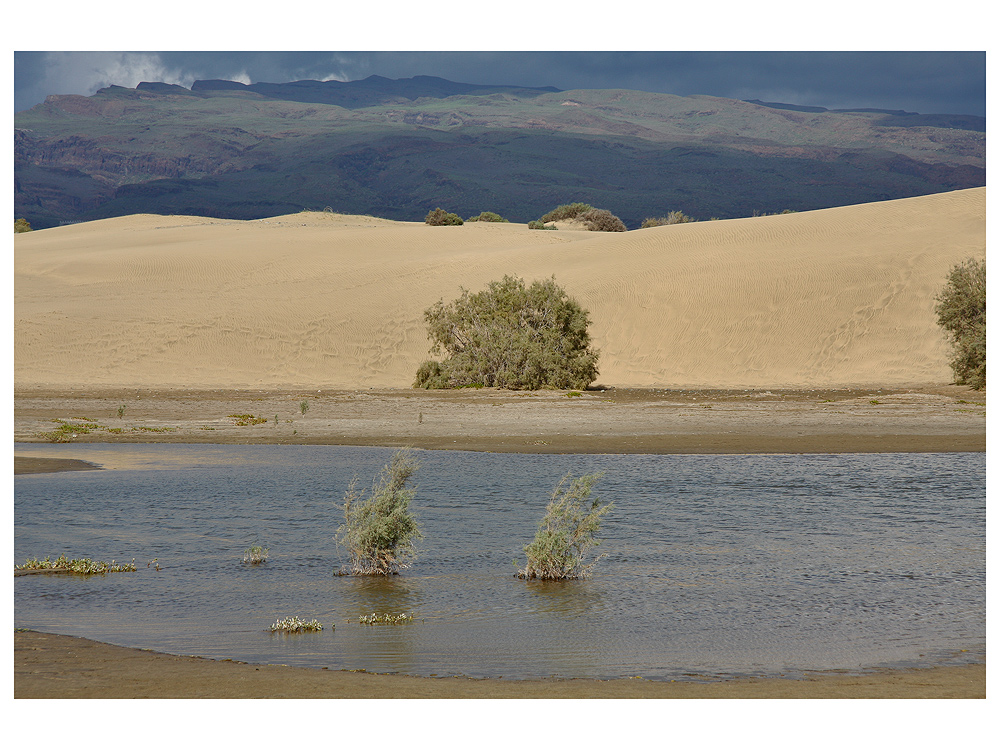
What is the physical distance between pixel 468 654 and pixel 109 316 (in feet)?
116

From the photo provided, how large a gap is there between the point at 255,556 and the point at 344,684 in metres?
4.53

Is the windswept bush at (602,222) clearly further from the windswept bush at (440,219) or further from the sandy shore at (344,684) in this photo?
the sandy shore at (344,684)

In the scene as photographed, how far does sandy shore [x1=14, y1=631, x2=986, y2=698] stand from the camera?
6.33m

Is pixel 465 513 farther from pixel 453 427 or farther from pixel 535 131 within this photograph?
pixel 535 131

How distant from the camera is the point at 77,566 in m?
10.3

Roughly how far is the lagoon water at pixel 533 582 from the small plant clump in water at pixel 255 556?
0.13 m

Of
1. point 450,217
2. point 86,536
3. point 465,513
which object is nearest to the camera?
point 86,536

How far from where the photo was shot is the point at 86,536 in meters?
12.0

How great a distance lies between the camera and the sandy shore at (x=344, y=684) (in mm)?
6332

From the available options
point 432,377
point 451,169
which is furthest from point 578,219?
point 451,169

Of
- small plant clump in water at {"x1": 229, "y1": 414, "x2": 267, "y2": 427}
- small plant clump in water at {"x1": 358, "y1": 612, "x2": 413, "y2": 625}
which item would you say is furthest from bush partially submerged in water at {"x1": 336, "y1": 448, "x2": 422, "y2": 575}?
small plant clump in water at {"x1": 229, "y1": 414, "x2": 267, "y2": 427}

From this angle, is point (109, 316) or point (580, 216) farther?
point (580, 216)

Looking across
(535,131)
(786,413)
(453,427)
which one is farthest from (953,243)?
(535,131)

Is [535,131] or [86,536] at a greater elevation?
[535,131]
